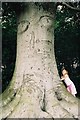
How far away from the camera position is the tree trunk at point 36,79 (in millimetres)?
7160

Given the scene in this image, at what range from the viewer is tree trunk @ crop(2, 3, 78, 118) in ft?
23.5

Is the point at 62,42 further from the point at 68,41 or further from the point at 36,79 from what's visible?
the point at 36,79

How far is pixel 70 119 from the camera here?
278 inches

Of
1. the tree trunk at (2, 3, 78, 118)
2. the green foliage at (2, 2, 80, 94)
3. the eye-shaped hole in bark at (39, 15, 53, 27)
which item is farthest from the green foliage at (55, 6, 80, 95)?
the tree trunk at (2, 3, 78, 118)

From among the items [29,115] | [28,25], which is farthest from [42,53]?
[29,115]

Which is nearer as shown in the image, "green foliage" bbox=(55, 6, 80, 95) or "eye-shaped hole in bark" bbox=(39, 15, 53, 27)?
"eye-shaped hole in bark" bbox=(39, 15, 53, 27)

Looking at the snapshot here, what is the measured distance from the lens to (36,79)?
7445 millimetres

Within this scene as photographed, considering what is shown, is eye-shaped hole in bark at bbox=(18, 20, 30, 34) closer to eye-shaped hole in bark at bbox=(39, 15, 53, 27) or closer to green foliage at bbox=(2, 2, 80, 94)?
eye-shaped hole in bark at bbox=(39, 15, 53, 27)

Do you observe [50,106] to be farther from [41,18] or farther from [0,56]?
[0,56]

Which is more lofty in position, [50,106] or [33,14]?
[33,14]

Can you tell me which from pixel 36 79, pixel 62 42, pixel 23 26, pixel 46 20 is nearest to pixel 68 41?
pixel 62 42

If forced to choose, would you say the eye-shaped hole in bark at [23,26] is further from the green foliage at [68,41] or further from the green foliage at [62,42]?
the green foliage at [68,41]

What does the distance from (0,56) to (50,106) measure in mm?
5344

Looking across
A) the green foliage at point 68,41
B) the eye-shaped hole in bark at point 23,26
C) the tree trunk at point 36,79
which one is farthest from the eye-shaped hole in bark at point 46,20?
the green foliage at point 68,41
